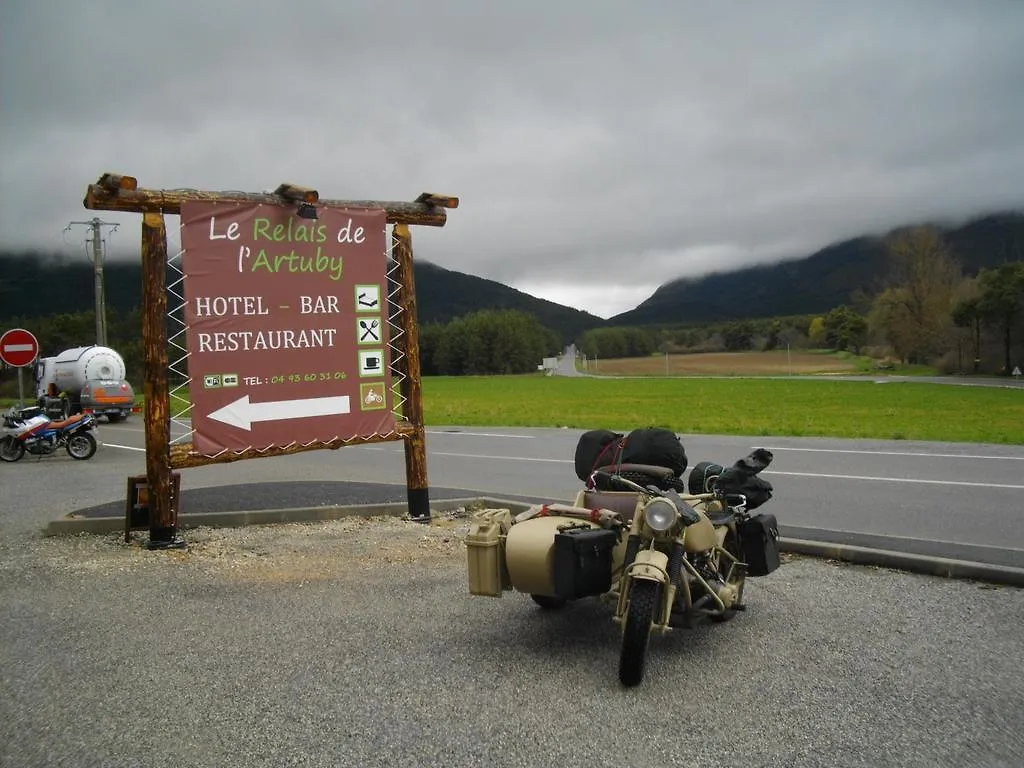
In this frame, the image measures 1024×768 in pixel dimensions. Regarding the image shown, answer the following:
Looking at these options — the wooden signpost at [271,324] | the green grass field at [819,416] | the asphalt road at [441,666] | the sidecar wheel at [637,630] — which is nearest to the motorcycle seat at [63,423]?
the green grass field at [819,416]

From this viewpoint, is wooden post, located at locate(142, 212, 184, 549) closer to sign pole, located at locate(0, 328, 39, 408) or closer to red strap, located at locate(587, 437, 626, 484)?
red strap, located at locate(587, 437, 626, 484)

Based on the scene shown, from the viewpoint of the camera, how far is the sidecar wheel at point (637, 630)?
14.6 ft

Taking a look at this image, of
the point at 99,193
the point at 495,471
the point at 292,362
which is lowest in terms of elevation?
the point at 495,471

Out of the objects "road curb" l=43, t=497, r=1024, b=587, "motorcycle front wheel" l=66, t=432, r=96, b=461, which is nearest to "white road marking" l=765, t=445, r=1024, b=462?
"road curb" l=43, t=497, r=1024, b=587

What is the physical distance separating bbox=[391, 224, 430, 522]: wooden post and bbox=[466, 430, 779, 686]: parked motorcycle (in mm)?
3956

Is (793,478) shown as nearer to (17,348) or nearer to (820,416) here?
(17,348)

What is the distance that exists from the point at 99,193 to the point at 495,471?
8186 millimetres

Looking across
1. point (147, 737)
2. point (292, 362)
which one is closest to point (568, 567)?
point (147, 737)

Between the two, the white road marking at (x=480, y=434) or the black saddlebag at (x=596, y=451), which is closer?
the black saddlebag at (x=596, y=451)

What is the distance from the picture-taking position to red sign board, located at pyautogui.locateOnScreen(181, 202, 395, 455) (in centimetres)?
838

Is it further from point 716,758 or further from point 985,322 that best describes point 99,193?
point 985,322

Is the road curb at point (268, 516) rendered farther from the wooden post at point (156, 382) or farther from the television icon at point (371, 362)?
the television icon at point (371, 362)

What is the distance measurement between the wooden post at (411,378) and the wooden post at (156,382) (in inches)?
95.0

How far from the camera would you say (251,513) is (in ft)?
31.4
